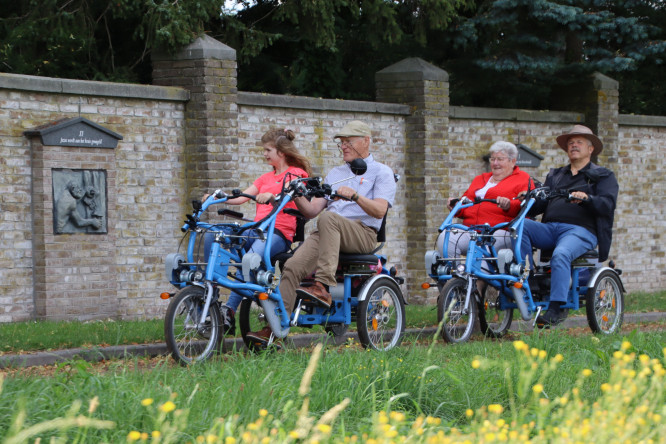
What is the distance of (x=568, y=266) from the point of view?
32.1ft

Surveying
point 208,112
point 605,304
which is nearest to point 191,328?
point 605,304

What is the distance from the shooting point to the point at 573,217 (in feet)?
33.2

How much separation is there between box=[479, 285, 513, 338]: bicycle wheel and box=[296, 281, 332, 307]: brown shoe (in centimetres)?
203

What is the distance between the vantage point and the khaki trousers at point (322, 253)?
808cm

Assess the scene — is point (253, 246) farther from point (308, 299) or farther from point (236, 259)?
point (308, 299)

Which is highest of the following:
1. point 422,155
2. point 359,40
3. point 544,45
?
point 359,40

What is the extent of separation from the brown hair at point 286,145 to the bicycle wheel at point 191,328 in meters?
1.70

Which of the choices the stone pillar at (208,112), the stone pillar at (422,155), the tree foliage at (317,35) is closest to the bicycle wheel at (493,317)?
the stone pillar at (208,112)

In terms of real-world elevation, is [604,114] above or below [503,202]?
above

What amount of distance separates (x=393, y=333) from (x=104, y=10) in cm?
764

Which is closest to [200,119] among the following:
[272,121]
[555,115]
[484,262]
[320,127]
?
[272,121]

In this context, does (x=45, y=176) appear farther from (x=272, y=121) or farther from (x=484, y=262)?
(x=484, y=262)

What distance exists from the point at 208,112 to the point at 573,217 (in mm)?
4364

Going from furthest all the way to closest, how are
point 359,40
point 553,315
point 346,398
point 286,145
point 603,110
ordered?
point 359,40 → point 603,110 → point 553,315 → point 286,145 → point 346,398
